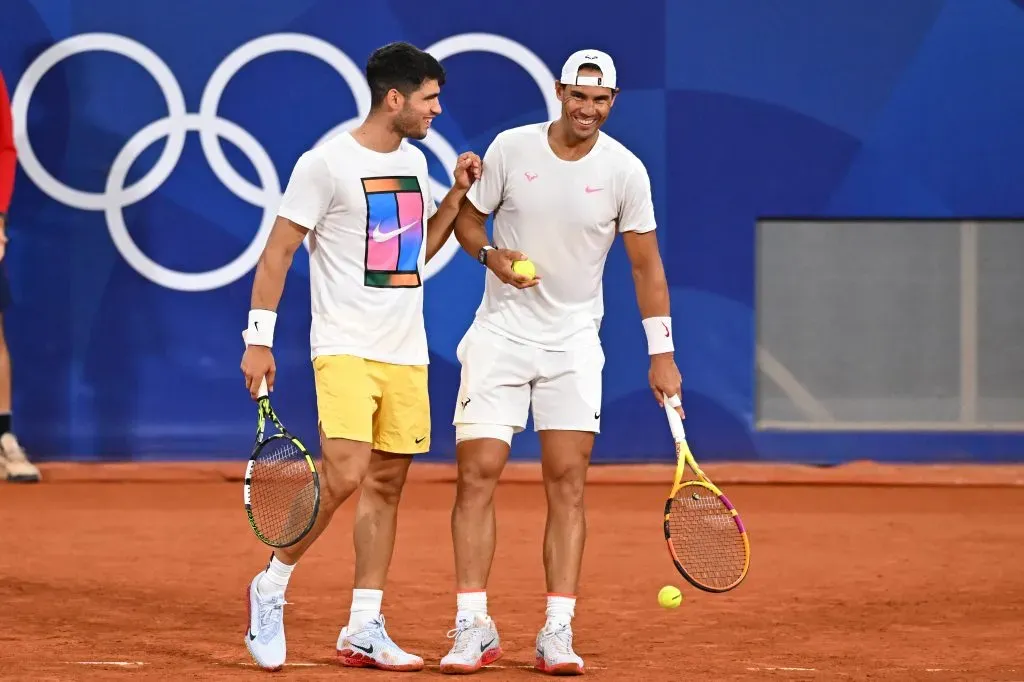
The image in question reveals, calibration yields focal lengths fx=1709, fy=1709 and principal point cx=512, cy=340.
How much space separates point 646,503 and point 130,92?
3.89 metres

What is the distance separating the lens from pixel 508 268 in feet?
16.9

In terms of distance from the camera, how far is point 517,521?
850 centimetres

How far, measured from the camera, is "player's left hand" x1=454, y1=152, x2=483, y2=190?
5328 millimetres

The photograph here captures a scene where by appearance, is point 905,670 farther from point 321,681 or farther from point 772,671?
point 321,681

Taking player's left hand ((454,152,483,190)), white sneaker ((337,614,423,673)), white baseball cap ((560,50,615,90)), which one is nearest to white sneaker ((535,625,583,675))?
white sneaker ((337,614,423,673))

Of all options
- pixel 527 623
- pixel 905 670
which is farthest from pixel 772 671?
pixel 527 623

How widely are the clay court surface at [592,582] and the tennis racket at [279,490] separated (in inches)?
16.1

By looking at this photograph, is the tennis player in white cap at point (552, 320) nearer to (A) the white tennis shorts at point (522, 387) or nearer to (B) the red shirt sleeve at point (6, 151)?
(A) the white tennis shorts at point (522, 387)

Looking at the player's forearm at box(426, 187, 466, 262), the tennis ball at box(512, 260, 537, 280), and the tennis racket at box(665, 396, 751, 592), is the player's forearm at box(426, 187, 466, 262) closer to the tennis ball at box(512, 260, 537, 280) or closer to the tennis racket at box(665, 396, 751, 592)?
the tennis ball at box(512, 260, 537, 280)

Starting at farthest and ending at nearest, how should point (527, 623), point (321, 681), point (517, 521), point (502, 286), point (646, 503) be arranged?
point (646, 503) < point (517, 521) < point (527, 623) < point (502, 286) < point (321, 681)

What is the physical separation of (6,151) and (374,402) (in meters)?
4.96

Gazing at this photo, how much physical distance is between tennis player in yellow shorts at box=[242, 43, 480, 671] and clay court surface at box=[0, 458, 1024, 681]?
256mm

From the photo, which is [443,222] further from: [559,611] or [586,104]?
[559,611]

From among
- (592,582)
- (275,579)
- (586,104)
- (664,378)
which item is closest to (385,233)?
(586,104)
